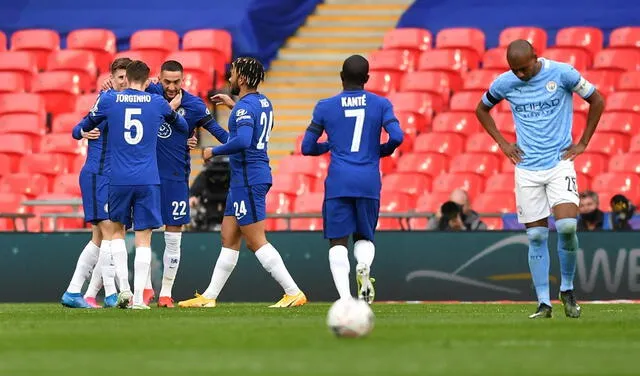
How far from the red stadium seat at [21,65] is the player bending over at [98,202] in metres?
11.4

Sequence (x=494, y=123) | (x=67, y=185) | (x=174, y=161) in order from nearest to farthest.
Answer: (x=494, y=123) < (x=174, y=161) < (x=67, y=185)

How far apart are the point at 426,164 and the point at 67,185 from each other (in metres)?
5.13

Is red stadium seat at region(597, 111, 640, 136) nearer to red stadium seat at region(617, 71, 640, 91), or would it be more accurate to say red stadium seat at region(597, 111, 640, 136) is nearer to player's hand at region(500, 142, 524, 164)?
red stadium seat at region(617, 71, 640, 91)

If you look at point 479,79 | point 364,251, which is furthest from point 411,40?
point 364,251

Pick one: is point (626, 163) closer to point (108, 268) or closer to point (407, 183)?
point (407, 183)

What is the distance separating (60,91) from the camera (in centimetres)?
2408

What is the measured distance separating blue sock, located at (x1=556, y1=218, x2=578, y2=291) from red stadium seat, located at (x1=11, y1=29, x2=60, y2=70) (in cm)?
1548

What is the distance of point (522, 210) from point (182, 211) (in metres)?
3.63

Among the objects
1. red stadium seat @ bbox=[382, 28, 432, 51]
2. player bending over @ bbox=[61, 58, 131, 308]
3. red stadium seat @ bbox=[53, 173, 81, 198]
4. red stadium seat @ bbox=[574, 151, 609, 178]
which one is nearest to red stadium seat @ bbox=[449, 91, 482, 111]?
red stadium seat @ bbox=[382, 28, 432, 51]

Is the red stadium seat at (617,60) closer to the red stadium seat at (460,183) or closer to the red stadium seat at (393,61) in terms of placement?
the red stadium seat at (393,61)

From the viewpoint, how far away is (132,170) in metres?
12.5

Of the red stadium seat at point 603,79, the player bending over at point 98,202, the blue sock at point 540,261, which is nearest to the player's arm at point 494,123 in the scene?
the blue sock at point 540,261

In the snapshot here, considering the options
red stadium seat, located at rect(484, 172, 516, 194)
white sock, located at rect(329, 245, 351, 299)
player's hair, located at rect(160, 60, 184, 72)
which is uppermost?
player's hair, located at rect(160, 60, 184, 72)

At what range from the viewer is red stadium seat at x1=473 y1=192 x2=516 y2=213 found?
19828 millimetres
